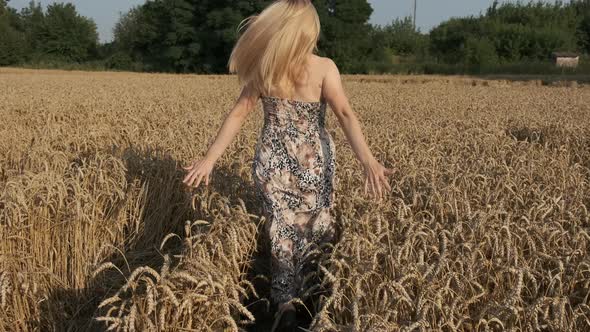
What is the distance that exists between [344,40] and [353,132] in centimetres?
4839

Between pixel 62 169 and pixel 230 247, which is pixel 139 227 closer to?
pixel 62 169

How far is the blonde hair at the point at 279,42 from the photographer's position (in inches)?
115

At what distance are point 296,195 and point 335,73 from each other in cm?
81

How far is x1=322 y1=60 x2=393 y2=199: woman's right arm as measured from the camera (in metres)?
3.15

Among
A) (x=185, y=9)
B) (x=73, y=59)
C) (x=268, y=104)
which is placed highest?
(x=185, y=9)

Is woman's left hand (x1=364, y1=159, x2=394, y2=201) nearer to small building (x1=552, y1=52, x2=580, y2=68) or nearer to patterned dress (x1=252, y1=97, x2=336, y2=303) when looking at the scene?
patterned dress (x1=252, y1=97, x2=336, y2=303)

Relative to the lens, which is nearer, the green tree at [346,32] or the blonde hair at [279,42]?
the blonde hair at [279,42]

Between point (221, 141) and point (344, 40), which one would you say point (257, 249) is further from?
point (344, 40)

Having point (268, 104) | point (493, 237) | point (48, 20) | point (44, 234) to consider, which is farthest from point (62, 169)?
point (48, 20)

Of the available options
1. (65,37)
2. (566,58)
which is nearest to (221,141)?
(566,58)

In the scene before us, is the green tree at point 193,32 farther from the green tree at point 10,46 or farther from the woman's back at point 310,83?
the woman's back at point 310,83

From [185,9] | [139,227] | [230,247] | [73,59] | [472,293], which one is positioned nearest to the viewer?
[472,293]

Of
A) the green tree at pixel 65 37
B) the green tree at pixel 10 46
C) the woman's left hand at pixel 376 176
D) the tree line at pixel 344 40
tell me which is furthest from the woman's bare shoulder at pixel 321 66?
the green tree at pixel 65 37

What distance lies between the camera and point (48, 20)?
6731 cm
